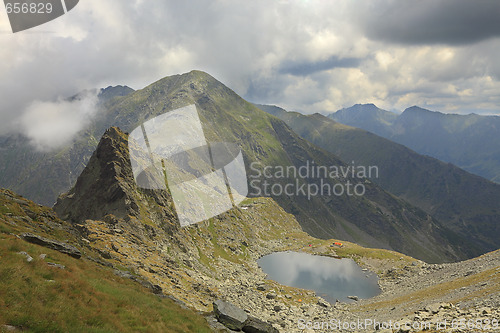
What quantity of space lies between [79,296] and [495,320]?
38.7 metres

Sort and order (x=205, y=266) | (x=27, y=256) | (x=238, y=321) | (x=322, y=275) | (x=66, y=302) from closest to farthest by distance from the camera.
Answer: (x=66, y=302) → (x=27, y=256) → (x=238, y=321) → (x=205, y=266) → (x=322, y=275)

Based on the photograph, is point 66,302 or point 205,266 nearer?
point 66,302

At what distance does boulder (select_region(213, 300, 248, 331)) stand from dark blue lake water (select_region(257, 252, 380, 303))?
2873 inches

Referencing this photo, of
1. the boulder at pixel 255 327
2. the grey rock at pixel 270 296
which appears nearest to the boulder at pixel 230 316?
the boulder at pixel 255 327

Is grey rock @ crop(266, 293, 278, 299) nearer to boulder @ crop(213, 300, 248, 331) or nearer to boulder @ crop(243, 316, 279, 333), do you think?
boulder @ crop(213, 300, 248, 331)

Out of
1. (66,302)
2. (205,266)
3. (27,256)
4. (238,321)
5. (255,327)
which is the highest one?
(27,256)

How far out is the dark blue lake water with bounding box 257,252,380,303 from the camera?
10894cm

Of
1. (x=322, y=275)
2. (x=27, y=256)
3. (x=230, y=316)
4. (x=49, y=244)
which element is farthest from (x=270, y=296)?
(x=27, y=256)

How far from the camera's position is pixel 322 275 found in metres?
133

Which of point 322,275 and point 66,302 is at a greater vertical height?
point 66,302

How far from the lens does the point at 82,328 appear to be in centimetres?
1845

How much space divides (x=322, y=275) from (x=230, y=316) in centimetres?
10943

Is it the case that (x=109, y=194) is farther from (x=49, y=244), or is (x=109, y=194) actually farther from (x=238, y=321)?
(x=238, y=321)

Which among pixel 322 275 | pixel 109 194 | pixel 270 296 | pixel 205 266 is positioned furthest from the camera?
pixel 322 275
